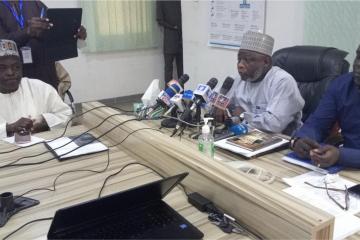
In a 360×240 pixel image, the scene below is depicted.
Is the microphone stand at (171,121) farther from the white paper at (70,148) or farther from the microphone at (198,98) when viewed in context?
the white paper at (70,148)

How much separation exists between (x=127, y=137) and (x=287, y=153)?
0.73 meters

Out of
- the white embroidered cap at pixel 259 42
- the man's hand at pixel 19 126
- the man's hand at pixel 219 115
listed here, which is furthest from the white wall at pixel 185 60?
the man's hand at pixel 19 126

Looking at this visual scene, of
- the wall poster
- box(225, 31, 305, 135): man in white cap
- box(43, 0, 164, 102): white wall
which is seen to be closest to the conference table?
box(225, 31, 305, 135): man in white cap

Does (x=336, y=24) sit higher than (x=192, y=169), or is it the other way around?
(x=336, y=24)

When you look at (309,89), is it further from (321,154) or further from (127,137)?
(127,137)

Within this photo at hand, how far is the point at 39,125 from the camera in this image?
2.22 metres

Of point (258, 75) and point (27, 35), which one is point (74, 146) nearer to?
point (258, 75)

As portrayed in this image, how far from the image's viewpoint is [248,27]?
373cm

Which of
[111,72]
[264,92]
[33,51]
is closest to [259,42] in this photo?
[264,92]

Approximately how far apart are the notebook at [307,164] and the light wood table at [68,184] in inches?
22.1

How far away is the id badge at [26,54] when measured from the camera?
2898 mm

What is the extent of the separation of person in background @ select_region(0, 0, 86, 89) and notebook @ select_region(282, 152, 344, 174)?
80.5 inches

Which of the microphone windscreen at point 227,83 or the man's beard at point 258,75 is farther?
the man's beard at point 258,75

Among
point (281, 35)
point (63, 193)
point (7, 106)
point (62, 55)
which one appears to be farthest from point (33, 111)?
point (281, 35)
